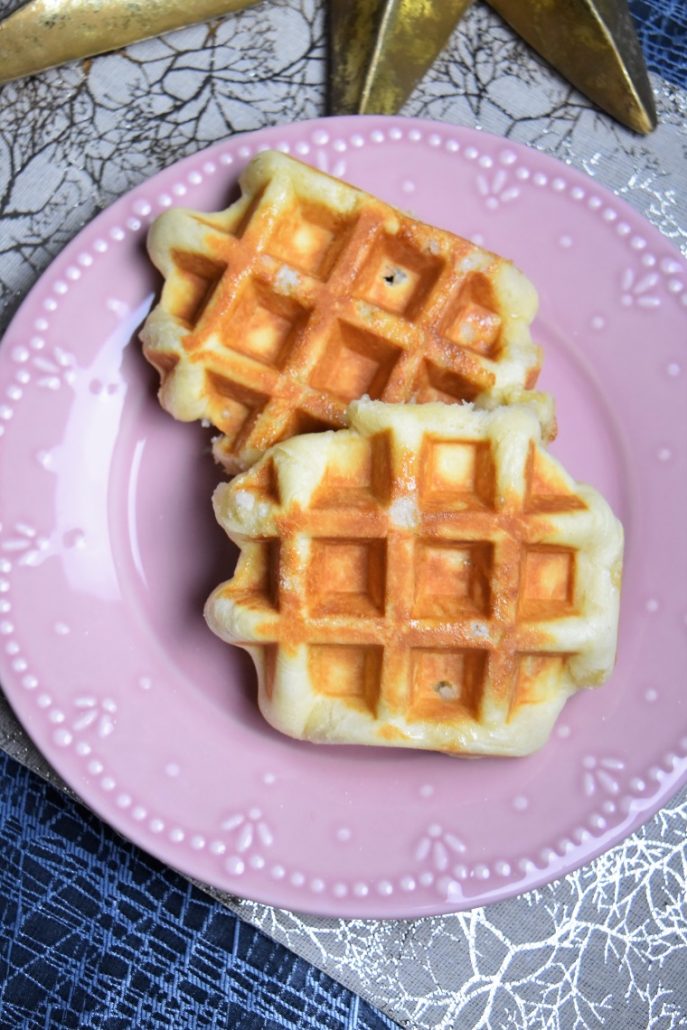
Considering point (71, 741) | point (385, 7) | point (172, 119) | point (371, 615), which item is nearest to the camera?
point (371, 615)

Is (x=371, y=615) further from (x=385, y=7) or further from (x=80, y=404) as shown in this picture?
(x=385, y=7)

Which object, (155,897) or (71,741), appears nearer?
(71,741)

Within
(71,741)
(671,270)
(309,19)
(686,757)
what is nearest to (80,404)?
(71,741)

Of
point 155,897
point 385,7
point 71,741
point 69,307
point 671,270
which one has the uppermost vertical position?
point 385,7

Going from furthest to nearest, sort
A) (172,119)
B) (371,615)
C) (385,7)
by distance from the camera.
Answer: (172,119), (385,7), (371,615)

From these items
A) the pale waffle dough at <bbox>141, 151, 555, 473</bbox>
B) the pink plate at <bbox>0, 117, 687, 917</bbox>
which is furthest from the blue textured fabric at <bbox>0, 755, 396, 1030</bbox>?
the pale waffle dough at <bbox>141, 151, 555, 473</bbox>

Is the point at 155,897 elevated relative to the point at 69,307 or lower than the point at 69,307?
lower
